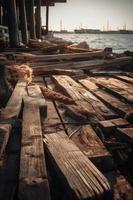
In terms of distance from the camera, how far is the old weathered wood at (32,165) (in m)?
1.68

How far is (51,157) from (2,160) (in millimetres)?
419

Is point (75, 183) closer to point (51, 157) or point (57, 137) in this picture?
point (51, 157)

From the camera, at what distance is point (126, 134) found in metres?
Answer: 2.74

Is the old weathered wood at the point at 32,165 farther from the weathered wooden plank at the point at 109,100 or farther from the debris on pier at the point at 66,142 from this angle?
the weathered wooden plank at the point at 109,100

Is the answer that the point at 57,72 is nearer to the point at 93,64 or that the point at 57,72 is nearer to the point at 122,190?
the point at 93,64

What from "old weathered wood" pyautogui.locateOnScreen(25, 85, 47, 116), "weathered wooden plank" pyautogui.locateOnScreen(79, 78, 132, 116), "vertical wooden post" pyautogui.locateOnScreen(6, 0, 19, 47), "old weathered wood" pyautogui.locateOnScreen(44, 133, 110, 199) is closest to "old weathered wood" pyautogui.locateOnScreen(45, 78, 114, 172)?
"old weathered wood" pyautogui.locateOnScreen(44, 133, 110, 199)

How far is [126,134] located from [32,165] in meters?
1.16

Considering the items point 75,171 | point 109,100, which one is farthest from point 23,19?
point 75,171

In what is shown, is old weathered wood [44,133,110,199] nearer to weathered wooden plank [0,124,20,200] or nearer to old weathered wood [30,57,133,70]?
weathered wooden plank [0,124,20,200]

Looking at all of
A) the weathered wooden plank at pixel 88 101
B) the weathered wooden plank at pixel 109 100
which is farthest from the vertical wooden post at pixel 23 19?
the weathered wooden plank at pixel 88 101

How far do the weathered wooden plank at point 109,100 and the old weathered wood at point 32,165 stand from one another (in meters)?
1.31

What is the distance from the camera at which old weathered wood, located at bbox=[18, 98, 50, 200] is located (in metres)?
1.68

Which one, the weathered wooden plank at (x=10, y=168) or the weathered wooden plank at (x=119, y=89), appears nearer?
the weathered wooden plank at (x=10, y=168)

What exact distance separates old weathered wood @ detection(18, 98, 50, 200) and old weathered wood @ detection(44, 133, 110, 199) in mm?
115
